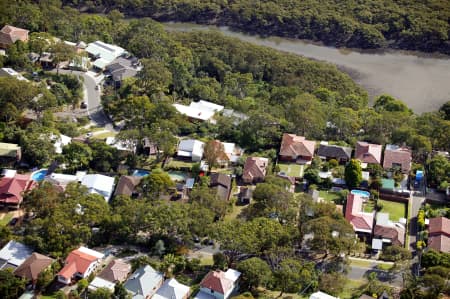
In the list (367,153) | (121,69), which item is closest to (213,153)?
(367,153)

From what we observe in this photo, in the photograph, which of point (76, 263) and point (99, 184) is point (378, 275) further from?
point (99, 184)

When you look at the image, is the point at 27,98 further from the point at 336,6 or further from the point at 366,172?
the point at 336,6

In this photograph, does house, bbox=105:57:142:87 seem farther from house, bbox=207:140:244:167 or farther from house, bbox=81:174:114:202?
house, bbox=81:174:114:202

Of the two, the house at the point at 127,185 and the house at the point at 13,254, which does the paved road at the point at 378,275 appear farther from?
the house at the point at 13,254

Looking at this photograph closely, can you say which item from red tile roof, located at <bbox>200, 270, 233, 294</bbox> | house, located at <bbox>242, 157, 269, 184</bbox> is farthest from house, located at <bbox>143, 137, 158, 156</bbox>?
red tile roof, located at <bbox>200, 270, 233, 294</bbox>

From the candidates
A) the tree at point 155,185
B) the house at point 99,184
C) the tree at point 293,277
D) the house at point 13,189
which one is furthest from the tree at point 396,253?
the house at point 13,189

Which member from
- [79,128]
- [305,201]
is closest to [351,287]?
[305,201]

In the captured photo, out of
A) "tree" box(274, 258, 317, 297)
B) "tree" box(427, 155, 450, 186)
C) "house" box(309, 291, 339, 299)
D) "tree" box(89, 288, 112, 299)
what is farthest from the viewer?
"tree" box(427, 155, 450, 186)
